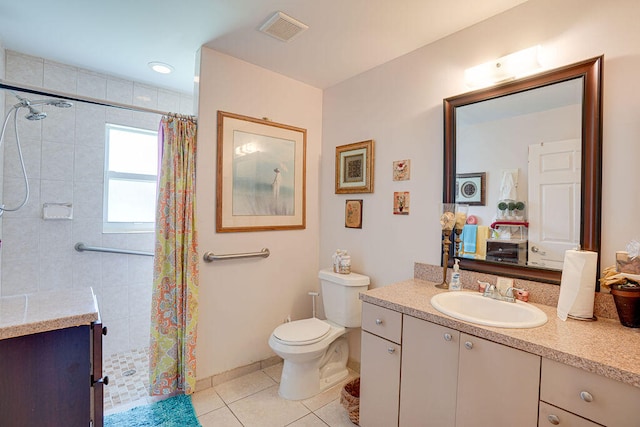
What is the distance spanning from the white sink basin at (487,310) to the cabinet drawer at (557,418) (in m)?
0.27

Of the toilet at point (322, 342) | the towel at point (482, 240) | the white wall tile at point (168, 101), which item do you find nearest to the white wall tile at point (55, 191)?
the white wall tile at point (168, 101)

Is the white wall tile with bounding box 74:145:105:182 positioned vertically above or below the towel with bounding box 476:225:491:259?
above

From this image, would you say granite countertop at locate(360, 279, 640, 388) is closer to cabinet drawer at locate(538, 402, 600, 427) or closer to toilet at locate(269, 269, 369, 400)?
cabinet drawer at locate(538, 402, 600, 427)

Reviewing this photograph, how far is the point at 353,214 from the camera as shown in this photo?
246 cm

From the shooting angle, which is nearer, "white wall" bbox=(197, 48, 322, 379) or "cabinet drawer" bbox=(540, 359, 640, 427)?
"cabinet drawer" bbox=(540, 359, 640, 427)

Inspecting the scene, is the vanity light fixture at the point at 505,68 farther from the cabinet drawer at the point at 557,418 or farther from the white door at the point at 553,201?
the cabinet drawer at the point at 557,418

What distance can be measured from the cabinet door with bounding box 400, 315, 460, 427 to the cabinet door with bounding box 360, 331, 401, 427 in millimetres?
47

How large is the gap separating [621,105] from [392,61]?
1342mm

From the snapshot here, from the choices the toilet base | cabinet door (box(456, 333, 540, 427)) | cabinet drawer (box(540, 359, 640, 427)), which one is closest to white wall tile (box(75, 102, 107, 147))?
the toilet base

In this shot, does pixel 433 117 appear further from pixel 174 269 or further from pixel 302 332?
pixel 174 269

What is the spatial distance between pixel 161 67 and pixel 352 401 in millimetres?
2792

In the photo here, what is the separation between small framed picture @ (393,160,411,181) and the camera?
2086mm

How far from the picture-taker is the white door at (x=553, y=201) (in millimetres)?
1399

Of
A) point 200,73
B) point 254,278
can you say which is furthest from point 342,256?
point 200,73
